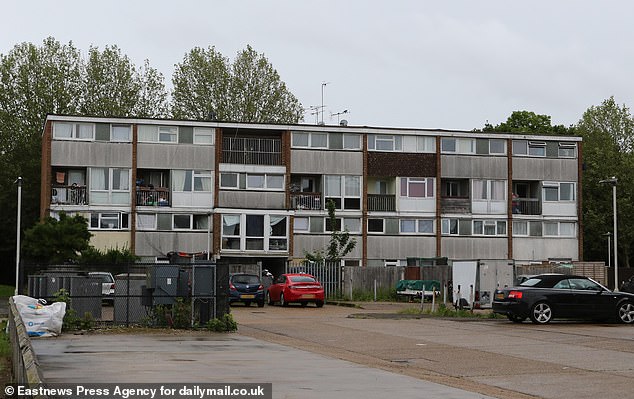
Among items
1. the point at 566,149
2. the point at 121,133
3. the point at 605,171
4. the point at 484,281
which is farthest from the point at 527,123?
the point at 484,281

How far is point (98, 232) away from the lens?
52500 millimetres

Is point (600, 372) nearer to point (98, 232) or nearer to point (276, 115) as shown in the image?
point (98, 232)

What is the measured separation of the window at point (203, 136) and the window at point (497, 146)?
1661 centimetres

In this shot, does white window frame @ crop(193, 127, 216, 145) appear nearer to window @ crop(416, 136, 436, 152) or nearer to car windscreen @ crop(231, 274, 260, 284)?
window @ crop(416, 136, 436, 152)

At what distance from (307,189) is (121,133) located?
11.2 m

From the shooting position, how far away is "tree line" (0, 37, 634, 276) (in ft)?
213

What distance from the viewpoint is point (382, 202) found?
2221 inches

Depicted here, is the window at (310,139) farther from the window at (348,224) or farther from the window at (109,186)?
the window at (109,186)

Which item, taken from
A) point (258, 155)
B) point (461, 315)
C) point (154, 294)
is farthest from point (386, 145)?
point (154, 294)

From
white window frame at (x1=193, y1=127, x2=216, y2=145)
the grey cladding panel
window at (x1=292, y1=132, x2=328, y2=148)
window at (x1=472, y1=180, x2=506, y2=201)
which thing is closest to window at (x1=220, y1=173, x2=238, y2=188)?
white window frame at (x1=193, y1=127, x2=216, y2=145)

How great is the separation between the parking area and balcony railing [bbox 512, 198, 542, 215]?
3258 cm

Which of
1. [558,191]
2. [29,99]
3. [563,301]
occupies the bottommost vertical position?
[563,301]

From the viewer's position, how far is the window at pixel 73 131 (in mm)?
51969

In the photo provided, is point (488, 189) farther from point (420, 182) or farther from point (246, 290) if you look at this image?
point (246, 290)
